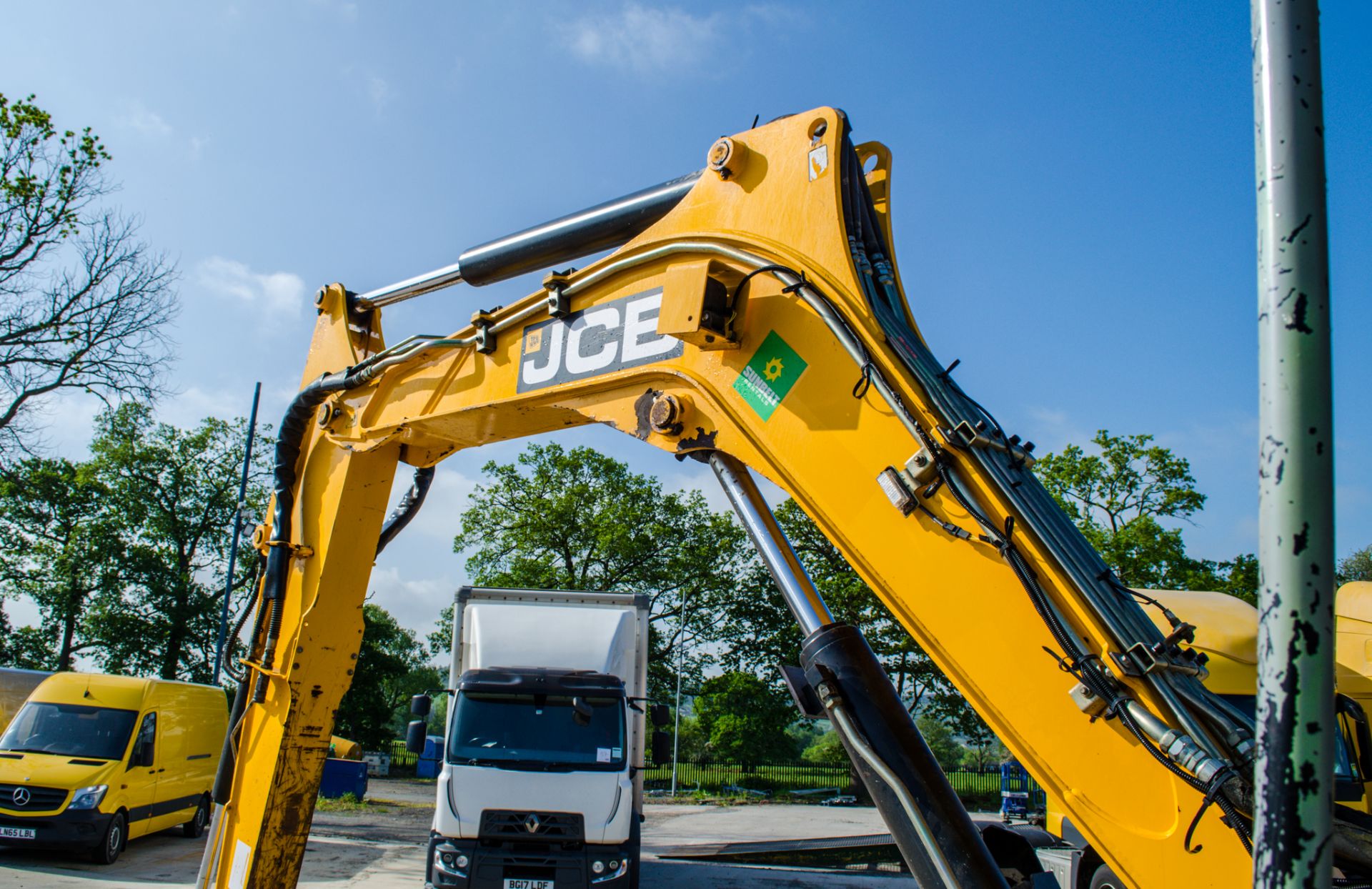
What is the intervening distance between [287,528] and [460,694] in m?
4.62

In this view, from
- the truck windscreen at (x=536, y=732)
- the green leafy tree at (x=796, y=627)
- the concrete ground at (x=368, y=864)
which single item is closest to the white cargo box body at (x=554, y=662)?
the truck windscreen at (x=536, y=732)

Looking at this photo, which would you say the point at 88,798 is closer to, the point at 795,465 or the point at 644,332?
the point at 644,332

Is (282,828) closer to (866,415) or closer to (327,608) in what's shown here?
(327,608)

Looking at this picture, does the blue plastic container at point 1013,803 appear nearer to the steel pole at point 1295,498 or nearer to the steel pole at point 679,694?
the steel pole at point 679,694

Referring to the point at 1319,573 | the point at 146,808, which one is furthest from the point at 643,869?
the point at 1319,573

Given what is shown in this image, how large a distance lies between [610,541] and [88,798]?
85.9 ft

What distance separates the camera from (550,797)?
868 centimetres

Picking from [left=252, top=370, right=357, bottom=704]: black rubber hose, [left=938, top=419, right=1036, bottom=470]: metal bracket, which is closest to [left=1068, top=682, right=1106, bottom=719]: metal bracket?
[left=938, top=419, right=1036, bottom=470]: metal bracket

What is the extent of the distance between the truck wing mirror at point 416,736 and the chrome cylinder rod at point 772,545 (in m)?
7.62

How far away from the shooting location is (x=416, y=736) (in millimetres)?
10188

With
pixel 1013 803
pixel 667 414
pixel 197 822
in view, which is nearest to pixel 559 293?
pixel 667 414

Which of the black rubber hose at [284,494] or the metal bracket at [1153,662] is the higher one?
the black rubber hose at [284,494]

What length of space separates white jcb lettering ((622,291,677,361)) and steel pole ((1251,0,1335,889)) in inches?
92.9

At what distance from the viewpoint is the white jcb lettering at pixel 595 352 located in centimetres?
379
